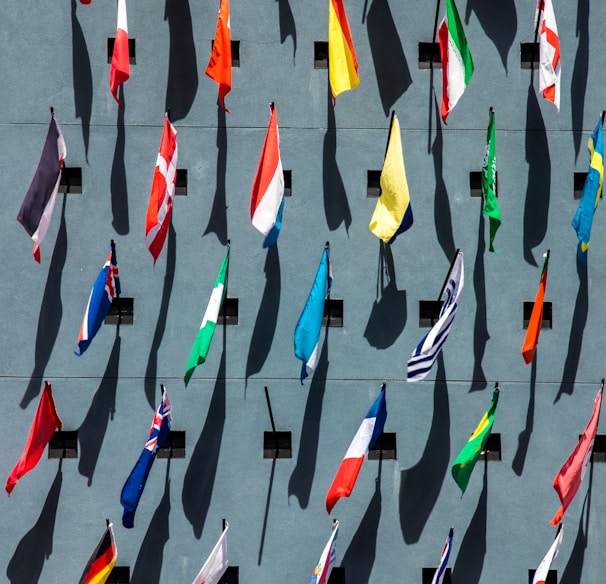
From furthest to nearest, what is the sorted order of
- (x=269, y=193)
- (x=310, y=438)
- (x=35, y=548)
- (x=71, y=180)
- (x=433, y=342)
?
(x=71, y=180)
(x=310, y=438)
(x=35, y=548)
(x=269, y=193)
(x=433, y=342)

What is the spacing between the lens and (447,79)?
22484mm

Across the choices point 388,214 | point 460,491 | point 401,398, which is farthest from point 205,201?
point 460,491

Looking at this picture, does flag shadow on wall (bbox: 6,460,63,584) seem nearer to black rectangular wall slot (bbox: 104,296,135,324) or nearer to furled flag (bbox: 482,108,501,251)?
black rectangular wall slot (bbox: 104,296,135,324)

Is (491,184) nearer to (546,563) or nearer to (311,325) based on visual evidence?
(311,325)

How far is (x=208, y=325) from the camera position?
22.1m

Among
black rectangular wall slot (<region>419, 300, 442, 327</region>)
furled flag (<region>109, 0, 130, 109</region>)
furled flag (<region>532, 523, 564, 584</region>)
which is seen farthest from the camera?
black rectangular wall slot (<region>419, 300, 442, 327</region>)

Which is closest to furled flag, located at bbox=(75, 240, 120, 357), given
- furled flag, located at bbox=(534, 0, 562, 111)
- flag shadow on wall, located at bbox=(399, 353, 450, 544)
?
flag shadow on wall, located at bbox=(399, 353, 450, 544)

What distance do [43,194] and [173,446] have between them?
5011 millimetres

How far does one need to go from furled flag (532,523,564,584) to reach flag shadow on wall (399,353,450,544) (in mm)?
2212

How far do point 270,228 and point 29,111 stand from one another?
5.21 m

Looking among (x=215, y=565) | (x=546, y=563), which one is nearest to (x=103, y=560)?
(x=215, y=565)

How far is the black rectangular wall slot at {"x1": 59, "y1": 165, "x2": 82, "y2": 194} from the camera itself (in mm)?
23672

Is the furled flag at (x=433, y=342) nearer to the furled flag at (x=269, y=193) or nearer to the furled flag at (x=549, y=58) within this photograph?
the furled flag at (x=269, y=193)

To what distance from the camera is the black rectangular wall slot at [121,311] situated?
23.5 meters
